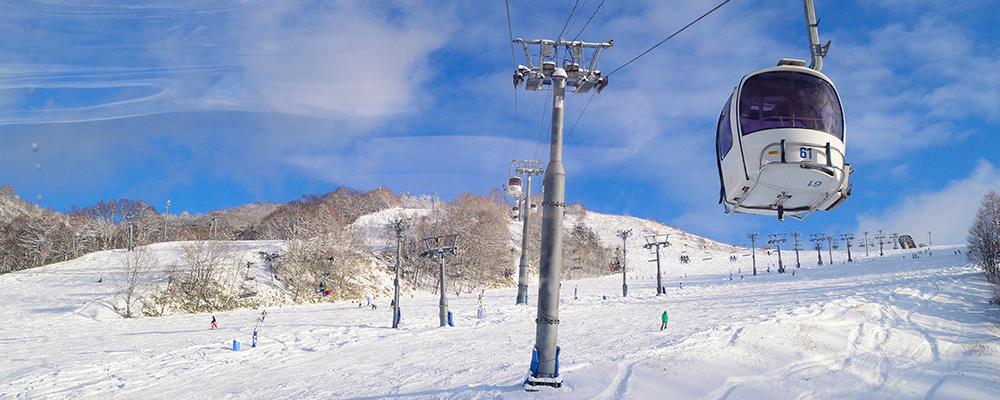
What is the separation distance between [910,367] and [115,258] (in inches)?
2811

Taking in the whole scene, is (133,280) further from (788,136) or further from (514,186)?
(788,136)

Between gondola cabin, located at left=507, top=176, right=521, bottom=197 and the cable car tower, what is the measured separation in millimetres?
29792

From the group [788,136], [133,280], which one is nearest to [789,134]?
[788,136]

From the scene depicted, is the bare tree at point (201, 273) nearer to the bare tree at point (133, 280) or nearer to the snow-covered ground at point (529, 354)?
the bare tree at point (133, 280)

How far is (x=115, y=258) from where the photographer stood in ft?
178

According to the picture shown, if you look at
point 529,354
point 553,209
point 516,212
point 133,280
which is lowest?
point 529,354

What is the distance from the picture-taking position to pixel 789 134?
23.5 ft

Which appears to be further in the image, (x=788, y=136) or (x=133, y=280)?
(x=133, y=280)

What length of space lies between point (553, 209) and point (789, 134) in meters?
3.90

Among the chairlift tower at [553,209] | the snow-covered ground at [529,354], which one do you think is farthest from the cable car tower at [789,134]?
the snow-covered ground at [529,354]

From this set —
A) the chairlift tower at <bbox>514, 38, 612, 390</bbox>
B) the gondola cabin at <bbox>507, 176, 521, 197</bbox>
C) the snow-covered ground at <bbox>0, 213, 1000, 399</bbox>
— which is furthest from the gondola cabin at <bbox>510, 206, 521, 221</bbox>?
the chairlift tower at <bbox>514, 38, 612, 390</bbox>

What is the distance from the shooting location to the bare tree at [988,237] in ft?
149

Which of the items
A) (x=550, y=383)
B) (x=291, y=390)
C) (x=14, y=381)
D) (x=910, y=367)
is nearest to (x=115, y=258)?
(x=14, y=381)

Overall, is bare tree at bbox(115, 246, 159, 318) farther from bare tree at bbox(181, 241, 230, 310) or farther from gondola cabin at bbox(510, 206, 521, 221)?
gondola cabin at bbox(510, 206, 521, 221)
